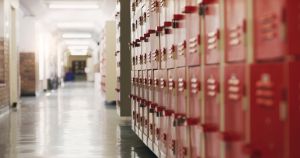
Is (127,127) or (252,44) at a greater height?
(252,44)

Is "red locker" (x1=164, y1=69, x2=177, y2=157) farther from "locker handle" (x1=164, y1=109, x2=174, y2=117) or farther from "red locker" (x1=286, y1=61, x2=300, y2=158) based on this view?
"red locker" (x1=286, y1=61, x2=300, y2=158)

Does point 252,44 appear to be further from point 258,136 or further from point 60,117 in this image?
point 60,117

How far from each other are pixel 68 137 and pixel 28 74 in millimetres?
12149

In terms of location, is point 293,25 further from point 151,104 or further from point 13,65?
point 13,65

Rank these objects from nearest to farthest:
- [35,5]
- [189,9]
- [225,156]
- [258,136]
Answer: [258,136]
[225,156]
[189,9]
[35,5]

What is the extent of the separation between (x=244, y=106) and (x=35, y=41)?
58.4 ft

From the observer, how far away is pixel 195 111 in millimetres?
3256

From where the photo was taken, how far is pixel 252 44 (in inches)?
86.9

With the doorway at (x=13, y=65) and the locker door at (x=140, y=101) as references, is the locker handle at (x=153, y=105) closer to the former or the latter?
the locker door at (x=140, y=101)

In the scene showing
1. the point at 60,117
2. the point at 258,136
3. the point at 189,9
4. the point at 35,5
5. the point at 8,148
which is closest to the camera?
the point at 258,136

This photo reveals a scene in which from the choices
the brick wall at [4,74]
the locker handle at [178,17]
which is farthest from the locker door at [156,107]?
the brick wall at [4,74]

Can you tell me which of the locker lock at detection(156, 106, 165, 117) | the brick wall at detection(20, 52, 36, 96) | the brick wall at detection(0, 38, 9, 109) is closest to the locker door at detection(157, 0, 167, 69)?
the locker lock at detection(156, 106, 165, 117)

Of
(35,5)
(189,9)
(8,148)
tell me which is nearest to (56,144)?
(8,148)

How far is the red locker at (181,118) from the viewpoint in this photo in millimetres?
3533
